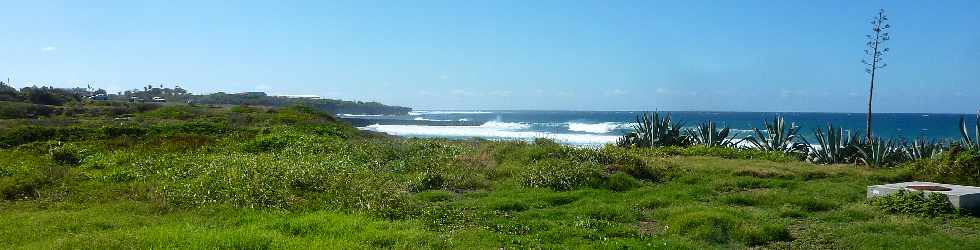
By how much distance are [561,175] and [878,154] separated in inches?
336

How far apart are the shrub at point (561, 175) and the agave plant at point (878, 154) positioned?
7.37 metres

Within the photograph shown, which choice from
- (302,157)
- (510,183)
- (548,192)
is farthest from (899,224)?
(302,157)

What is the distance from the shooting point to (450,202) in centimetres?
1085

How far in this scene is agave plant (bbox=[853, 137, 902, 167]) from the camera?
1599 cm

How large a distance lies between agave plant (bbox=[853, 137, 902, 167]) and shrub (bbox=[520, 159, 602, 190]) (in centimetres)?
737

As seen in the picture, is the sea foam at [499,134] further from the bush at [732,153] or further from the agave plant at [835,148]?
the agave plant at [835,148]

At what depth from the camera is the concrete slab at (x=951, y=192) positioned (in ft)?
29.7

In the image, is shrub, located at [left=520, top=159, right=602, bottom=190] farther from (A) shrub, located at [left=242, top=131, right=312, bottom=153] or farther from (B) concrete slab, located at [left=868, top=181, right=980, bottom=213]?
(A) shrub, located at [left=242, top=131, right=312, bottom=153]

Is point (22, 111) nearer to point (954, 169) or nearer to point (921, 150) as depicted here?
point (921, 150)

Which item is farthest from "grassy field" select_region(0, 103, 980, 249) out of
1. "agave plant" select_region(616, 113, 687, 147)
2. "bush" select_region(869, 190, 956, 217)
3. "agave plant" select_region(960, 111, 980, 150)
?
"agave plant" select_region(616, 113, 687, 147)

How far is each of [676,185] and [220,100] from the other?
13916 cm

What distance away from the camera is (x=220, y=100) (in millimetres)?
138250

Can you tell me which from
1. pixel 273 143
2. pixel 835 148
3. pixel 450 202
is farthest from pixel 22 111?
pixel 835 148

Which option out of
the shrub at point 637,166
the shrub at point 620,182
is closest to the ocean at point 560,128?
the shrub at point 637,166
